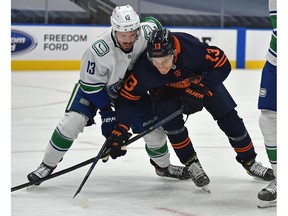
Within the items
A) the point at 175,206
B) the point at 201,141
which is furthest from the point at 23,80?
the point at 175,206

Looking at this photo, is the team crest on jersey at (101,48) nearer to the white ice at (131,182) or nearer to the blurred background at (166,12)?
the white ice at (131,182)

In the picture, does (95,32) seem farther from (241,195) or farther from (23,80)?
(241,195)

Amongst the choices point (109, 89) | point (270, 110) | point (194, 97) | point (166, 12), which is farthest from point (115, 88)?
point (166, 12)

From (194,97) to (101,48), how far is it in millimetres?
438

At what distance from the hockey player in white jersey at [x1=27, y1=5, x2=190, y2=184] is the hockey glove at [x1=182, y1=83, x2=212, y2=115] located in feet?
0.94

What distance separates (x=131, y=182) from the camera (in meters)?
3.00

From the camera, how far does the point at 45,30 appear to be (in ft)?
30.6

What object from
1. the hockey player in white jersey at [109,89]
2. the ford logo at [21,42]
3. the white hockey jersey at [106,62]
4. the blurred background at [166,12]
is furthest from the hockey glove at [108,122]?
the blurred background at [166,12]

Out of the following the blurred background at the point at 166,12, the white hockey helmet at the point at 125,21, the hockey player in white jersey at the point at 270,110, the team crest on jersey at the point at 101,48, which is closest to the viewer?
the hockey player in white jersey at the point at 270,110

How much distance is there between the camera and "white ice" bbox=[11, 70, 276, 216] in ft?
8.19

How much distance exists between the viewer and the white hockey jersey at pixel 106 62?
273cm

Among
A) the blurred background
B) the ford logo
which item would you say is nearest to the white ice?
the ford logo

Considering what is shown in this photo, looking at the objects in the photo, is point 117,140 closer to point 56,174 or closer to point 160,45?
point 56,174

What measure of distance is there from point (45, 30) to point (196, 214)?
→ 23.8ft
